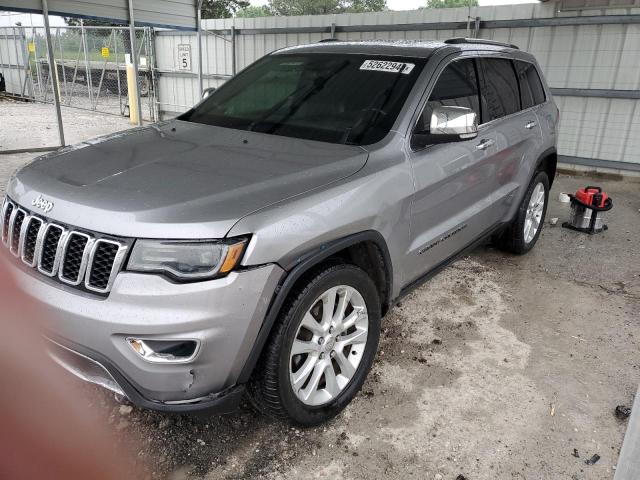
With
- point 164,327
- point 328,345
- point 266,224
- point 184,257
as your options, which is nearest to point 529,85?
point 328,345

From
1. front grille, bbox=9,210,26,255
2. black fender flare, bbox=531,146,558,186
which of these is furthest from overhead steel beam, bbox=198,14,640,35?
front grille, bbox=9,210,26,255

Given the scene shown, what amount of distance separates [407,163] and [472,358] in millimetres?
1317

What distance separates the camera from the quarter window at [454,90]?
10.2 ft

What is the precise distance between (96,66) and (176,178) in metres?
14.6

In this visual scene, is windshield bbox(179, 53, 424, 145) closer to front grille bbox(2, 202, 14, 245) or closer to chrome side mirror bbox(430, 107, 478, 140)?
chrome side mirror bbox(430, 107, 478, 140)

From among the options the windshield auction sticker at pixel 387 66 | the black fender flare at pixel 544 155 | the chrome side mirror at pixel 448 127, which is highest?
the windshield auction sticker at pixel 387 66

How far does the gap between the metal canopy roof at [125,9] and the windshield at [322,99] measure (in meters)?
6.33

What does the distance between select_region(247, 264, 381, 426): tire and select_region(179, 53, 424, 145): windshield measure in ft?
2.73

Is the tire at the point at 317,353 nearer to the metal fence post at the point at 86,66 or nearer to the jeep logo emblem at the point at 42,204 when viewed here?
the jeep logo emblem at the point at 42,204

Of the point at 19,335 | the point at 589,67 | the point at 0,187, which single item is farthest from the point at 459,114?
the point at 589,67

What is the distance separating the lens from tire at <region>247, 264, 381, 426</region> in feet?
7.32

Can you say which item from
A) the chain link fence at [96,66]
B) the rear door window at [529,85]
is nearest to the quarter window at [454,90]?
the rear door window at [529,85]

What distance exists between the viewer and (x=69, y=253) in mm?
2100

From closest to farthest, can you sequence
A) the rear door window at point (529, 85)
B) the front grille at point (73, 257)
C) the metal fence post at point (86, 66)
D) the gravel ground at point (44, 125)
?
the front grille at point (73, 257), the rear door window at point (529, 85), the gravel ground at point (44, 125), the metal fence post at point (86, 66)
